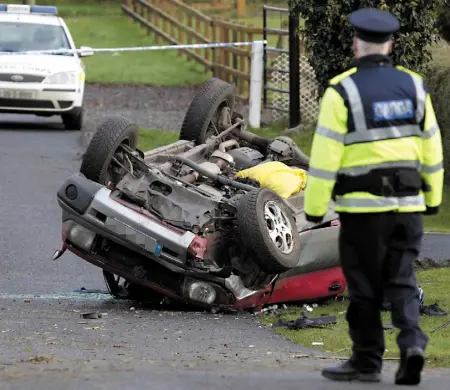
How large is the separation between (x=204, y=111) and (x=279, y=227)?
1828mm

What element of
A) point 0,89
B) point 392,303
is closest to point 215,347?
point 392,303

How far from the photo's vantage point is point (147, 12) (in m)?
36.3

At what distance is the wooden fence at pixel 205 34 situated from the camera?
25.2 meters

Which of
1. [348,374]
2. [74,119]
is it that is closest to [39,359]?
[348,374]

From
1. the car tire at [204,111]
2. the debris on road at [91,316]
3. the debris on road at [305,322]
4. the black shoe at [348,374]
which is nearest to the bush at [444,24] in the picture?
the car tire at [204,111]

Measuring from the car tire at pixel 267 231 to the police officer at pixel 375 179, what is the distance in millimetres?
2851

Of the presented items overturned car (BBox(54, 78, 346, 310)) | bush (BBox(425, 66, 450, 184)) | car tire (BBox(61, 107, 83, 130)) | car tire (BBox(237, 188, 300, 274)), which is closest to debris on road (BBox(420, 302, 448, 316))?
overturned car (BBox(54, 78, 346, 310))

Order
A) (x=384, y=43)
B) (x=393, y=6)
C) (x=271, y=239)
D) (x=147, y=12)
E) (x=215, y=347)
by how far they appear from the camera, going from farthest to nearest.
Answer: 1. (x=147, y=12)
2. (x=393, y=6)
3. (x=271, y=239)
4. (x=215, y=347)
5. (x=384, y=43)

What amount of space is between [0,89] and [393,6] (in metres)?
8.68

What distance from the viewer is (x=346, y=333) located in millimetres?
9016

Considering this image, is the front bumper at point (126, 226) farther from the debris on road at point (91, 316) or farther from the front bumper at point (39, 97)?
the front bumper at point (39, 97)

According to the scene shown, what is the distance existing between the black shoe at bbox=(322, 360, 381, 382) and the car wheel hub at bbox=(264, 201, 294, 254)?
3003mm

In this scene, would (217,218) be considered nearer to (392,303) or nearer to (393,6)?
(392,303)

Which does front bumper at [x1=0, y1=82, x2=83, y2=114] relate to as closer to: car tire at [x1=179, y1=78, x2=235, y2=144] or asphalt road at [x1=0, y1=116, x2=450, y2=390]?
asphalt road at [x1=0, y1=116, x2=450, y2=390]
